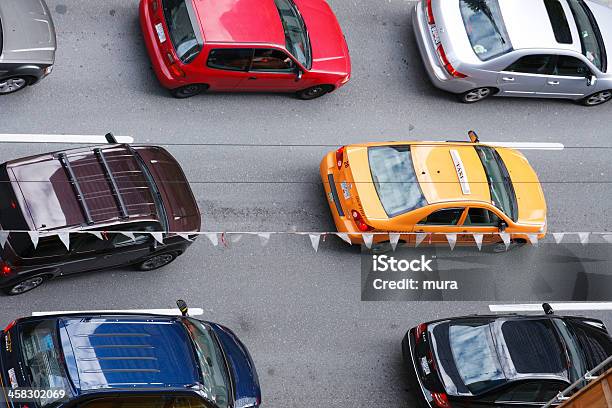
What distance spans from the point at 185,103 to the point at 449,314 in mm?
5447

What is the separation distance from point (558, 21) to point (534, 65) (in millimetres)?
1022

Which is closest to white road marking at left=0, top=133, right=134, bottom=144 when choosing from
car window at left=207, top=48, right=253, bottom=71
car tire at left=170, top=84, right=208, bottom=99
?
car tire at left=170, top=84, right=208, bottom=99

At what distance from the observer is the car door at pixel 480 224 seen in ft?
49.6

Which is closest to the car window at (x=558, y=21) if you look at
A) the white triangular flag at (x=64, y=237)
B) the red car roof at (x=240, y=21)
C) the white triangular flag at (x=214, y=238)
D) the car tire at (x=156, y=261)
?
the red car roof at (x=240, y=21)

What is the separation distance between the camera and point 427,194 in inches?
585

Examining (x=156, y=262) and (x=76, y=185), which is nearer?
(x=76, y=185)

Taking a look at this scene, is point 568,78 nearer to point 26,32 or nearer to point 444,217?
point 444,217

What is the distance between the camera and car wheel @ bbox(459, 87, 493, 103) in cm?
1727

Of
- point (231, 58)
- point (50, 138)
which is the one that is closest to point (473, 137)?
point (231, 58)

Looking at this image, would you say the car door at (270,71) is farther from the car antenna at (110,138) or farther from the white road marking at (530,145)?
the white road marking at (530,145)

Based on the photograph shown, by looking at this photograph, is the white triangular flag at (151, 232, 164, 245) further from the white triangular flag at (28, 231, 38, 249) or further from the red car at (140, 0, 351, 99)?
the red car at (140, 0, 351, 99)

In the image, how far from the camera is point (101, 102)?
15789 millimetres

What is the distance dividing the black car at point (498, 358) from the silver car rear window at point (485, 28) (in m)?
5.00

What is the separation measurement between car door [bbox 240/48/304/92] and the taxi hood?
362 cm
